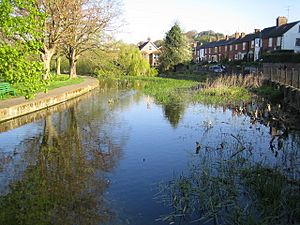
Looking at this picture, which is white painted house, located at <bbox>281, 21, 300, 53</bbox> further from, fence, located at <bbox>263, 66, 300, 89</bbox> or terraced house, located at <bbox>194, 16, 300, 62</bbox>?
fence, located at <bbox>263, 66, 300, 89</bbox>

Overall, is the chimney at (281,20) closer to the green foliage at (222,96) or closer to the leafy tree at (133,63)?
the leafy tree at (133,63)

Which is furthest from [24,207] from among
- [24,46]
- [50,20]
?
[50,20]

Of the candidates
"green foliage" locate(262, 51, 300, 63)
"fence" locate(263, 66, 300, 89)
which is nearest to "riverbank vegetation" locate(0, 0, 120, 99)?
"fence" locate(263, 66, 300, 89)

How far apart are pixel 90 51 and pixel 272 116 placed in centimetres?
3392

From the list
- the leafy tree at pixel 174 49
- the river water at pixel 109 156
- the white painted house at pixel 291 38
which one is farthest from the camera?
the leafy tree at pixel 174 49

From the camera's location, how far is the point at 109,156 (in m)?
10.3

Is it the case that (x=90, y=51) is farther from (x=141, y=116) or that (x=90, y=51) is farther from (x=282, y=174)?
(x=282, y=174)

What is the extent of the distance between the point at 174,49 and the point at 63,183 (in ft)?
179

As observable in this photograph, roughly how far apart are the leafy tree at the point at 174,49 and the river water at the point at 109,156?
4331 cm

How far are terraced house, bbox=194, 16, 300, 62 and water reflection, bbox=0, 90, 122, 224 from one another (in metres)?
49.5

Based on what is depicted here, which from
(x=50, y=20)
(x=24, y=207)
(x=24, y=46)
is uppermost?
(x=50, y=20)

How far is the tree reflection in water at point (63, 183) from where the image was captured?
6258 mm

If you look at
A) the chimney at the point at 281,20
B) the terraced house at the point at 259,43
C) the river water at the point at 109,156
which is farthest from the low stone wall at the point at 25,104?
the chimney at the point at 281,20

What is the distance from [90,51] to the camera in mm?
45406
